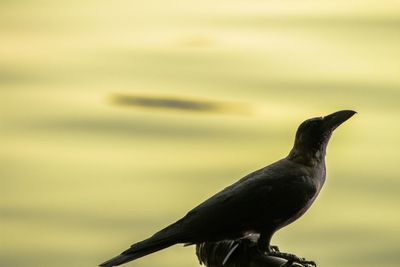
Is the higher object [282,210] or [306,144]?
[306,144]

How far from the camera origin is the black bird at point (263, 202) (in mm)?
3797

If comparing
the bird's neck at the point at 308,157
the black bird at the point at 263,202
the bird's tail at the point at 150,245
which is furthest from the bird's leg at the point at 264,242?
the bird's neck at the point at 308,157

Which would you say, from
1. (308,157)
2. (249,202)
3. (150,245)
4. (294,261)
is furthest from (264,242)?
(308,157)

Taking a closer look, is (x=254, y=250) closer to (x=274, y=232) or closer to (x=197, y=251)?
(x=197, y=251)

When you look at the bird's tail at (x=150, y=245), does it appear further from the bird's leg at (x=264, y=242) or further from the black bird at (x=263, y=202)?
the bird's leg at (x=264, y=242)

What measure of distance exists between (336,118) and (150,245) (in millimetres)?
1499

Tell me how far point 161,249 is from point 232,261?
A: 504mm

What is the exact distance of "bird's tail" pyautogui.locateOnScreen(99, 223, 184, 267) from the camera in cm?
344

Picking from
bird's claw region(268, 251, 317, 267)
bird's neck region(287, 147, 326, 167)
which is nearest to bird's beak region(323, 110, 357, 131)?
bird's neck region(287, 147, 326, 167)

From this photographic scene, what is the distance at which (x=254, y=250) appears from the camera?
3404 mm

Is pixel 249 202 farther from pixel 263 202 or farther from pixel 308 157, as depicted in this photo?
pixel 308 157

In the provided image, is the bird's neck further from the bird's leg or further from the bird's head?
the bird's leg

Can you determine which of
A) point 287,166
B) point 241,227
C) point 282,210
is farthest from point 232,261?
point 287,166

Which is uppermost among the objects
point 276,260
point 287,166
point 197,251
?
point 287,166
